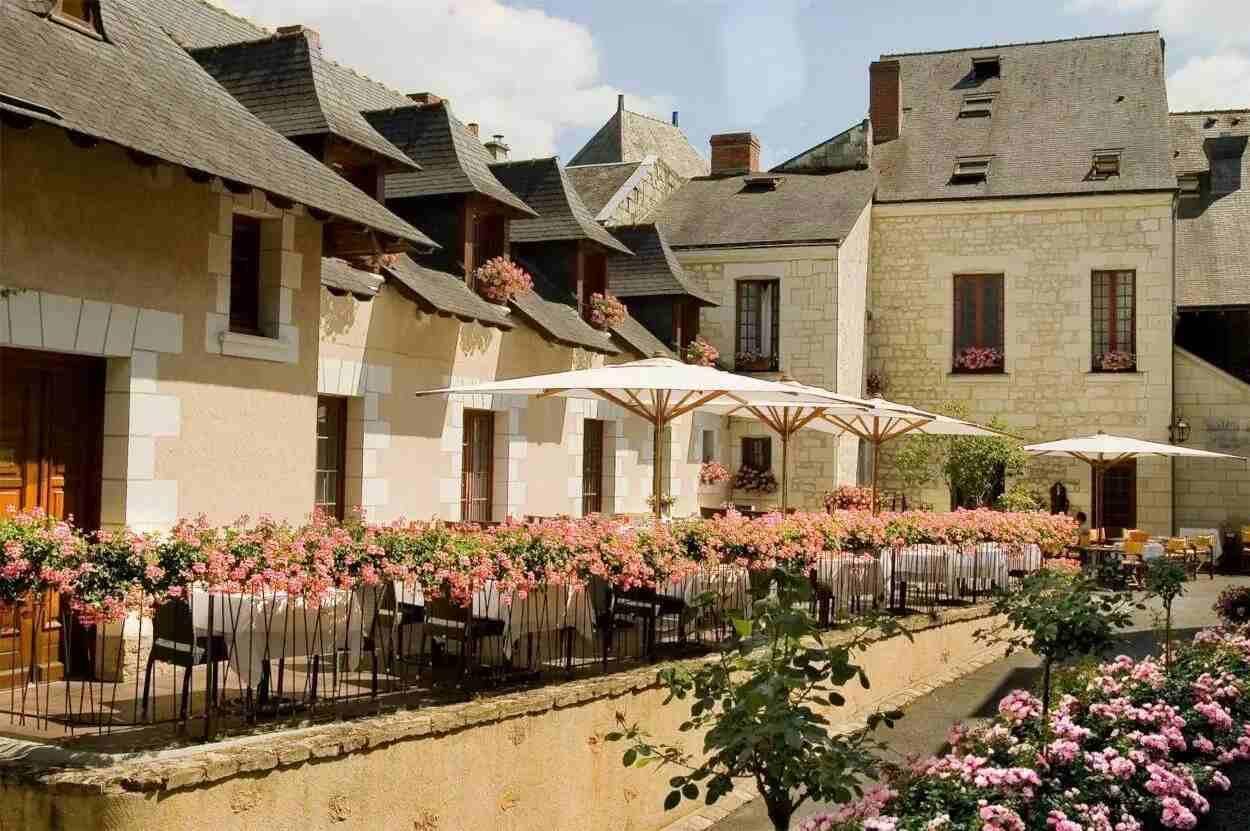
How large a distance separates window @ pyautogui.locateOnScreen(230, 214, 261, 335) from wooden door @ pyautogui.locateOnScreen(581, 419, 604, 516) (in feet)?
25.8

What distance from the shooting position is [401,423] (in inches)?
479

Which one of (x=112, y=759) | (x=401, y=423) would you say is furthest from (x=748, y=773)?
(x=401, y=423)

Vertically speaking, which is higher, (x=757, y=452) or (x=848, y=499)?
(x=757, y=452)

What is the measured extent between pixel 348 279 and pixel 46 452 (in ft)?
13.6

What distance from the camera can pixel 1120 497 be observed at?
71.7ft

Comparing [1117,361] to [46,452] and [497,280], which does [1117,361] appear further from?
[46,452]

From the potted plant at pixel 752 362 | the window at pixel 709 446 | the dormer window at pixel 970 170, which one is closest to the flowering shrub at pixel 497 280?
the window at pixel 709 446

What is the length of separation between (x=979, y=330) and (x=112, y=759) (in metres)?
19.6

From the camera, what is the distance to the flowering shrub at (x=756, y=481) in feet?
68.0

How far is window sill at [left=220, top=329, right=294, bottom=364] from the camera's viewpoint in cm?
828

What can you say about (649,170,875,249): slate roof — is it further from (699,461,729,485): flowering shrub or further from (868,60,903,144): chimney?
(699,461,729,485): flowering shrub

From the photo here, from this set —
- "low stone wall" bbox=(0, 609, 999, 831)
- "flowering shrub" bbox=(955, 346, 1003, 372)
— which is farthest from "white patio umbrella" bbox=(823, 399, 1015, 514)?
"flowering shrub" bbox=(955, 346, 1003, 372)

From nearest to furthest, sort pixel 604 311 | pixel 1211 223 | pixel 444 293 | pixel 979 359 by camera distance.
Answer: pixel 444 293
pixel 604 311
pixel 979 359
pixel 1211 223

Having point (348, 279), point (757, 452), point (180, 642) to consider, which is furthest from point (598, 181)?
point (180, 642)
